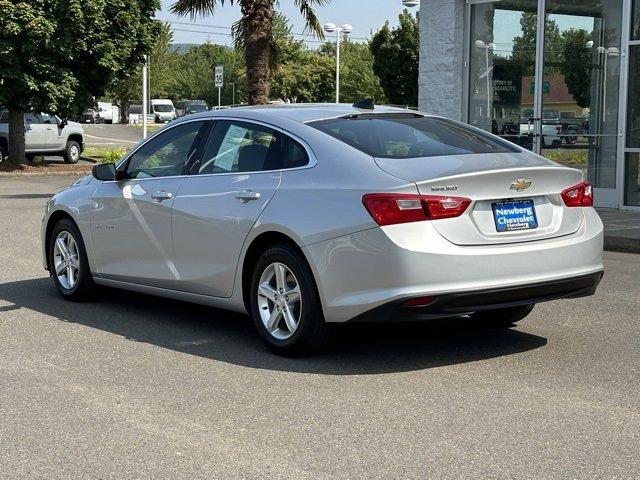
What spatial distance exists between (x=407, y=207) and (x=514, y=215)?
705 mm

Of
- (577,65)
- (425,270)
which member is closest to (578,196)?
(425,270)

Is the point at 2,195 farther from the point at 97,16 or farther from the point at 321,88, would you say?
the point at 321,88

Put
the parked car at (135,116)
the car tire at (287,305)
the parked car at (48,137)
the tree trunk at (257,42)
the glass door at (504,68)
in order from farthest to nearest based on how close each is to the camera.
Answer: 1. the parked car at (135,116)
2. the parked car at (48,137)
3. the tree trunk at (257,42)
4. the glass door at (504,68)
5. the car tire at (287,305)

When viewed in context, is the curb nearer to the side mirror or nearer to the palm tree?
the side mirror

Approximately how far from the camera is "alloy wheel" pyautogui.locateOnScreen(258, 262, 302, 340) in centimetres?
670

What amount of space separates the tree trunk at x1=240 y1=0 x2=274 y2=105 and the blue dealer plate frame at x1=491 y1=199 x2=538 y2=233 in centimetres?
1693

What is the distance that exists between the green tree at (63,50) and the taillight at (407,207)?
77.2ft

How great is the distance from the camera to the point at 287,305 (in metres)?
6.72

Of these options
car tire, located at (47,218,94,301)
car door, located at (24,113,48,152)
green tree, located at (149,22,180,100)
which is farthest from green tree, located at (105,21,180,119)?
car tire, located at (47,218,94,301)

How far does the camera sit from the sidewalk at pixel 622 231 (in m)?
12.3

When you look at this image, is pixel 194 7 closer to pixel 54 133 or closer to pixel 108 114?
pixel 54 133

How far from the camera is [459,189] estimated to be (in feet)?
20.4

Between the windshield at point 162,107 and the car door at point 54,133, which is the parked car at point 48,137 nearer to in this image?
the car door at point 54,133

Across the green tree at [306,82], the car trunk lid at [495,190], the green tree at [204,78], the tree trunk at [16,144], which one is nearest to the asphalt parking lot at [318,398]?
the car trunk lid at [495,190]
